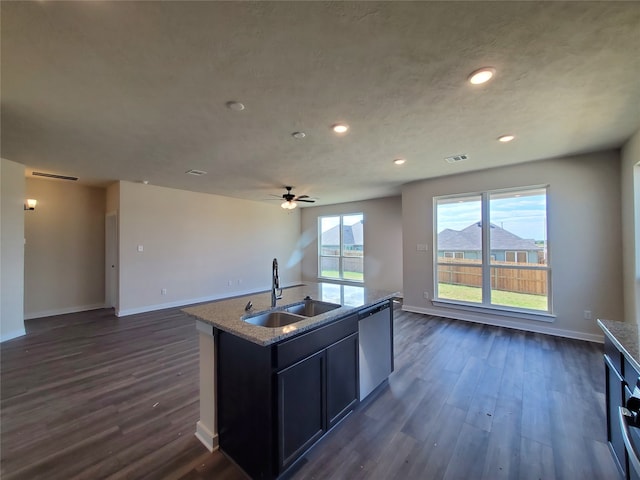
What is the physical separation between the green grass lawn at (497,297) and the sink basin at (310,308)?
3.56 m

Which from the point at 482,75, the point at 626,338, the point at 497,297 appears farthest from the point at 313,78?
the point at 497,297

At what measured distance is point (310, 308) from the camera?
2.46 meters

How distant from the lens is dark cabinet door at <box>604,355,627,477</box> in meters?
1.46

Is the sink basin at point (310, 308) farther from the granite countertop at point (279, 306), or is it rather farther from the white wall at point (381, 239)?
the white wall at point (381, 239)

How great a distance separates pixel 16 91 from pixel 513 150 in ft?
17.4

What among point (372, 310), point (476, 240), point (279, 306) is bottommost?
point (372, 310)


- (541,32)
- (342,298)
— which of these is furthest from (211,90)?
(541,32)

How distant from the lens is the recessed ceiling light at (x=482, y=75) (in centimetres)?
193

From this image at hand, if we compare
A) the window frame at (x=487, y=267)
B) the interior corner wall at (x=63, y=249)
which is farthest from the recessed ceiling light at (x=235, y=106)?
the interior corner wall at (x=63, y=249)

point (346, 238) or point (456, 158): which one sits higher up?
point (456, 158)

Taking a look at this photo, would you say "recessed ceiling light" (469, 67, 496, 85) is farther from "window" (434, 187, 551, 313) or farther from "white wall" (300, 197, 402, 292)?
"white wall" (300, 197, 402, 292)

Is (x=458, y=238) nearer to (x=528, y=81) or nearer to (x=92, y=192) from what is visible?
(x=528, y=81)

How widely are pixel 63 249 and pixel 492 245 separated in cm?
826

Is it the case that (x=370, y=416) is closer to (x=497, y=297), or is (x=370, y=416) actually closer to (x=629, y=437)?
(x=629, y=437)
